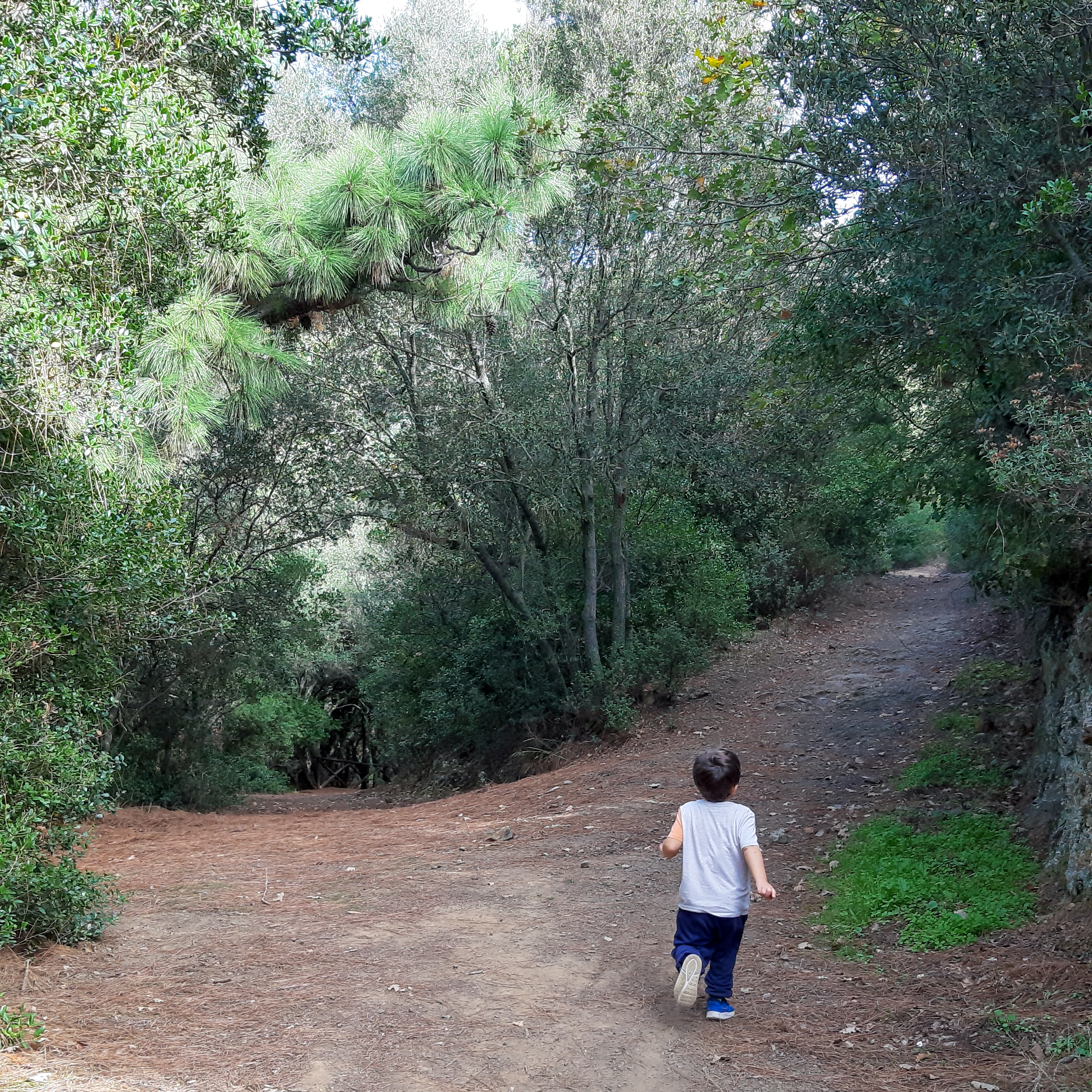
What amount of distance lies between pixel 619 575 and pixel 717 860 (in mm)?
8127

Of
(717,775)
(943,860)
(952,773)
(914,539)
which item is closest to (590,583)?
(952,773)

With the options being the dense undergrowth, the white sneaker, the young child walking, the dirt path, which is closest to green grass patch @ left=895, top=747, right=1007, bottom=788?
the dense undergrowth

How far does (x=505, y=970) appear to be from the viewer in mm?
4695

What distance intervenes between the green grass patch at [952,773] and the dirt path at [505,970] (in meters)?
0.28

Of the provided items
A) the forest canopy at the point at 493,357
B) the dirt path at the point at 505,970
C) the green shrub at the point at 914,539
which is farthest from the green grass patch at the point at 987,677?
the green shrub at the point at 914,539

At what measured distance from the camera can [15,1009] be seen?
4.09 metres

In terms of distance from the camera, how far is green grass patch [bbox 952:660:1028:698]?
926 cm

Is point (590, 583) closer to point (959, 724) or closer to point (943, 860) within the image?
point (959, 724)

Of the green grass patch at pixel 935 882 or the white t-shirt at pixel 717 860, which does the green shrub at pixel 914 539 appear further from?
the white t-shirt at pixel 717 860

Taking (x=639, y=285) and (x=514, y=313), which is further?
(x=639, y=285)

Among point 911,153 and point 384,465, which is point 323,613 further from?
point 911,153

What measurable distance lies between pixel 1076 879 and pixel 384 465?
8.55 meters

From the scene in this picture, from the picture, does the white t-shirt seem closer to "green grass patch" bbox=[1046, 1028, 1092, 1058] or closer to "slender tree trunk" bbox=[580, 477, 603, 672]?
"green grass patch" bbox=[1046, 1028, 1092, 1058]

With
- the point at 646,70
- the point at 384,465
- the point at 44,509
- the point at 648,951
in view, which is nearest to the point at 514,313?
the point at 384,465
